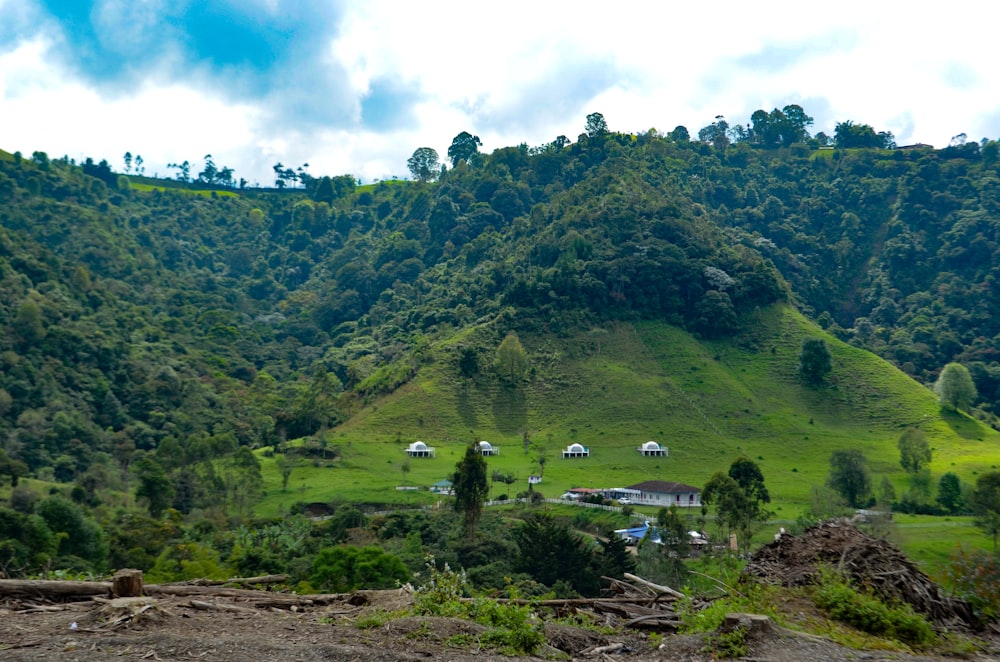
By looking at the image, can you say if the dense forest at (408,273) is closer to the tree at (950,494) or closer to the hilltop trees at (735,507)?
the hilltop trees at (735,507)

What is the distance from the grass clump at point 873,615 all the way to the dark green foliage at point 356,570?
1610 cm

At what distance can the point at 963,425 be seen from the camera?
6438 cm

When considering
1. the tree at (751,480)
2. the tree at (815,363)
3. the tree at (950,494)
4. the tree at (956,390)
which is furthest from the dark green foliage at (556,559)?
the tree at (956,390)

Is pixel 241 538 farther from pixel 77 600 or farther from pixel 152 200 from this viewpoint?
pixel 152 200

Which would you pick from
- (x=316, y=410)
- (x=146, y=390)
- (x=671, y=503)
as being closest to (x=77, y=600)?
(x=671, y=503)

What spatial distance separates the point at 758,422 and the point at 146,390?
54.0m

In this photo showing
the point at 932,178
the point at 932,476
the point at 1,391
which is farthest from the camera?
the point at 932,178

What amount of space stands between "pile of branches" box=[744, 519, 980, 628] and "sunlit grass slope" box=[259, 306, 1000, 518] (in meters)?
38.1

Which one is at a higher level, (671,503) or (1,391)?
(1,391)

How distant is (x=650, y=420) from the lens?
213 feet

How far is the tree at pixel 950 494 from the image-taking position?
153ft

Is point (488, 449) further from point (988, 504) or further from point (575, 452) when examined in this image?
point (988, 504)

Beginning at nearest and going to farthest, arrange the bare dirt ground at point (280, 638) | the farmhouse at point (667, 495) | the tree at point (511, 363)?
the bare dirt ground at point (280, 638), the farmhouse at point (667, 495), the tree at point (511, 363)

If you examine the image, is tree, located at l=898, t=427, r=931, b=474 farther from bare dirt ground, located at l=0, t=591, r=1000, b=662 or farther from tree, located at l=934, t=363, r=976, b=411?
bare dirt ground, located at l=0, t=591, r=1000, b=662
